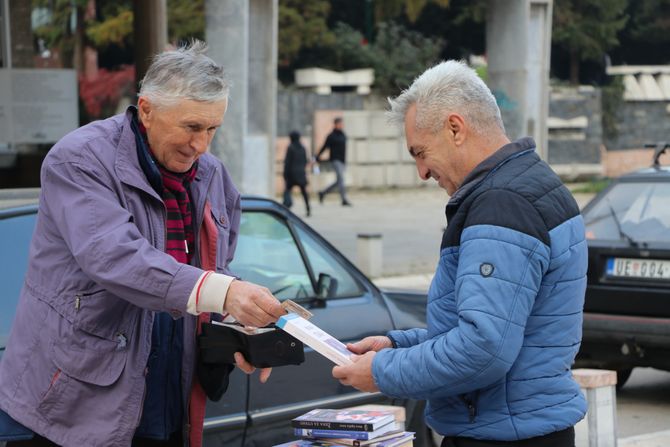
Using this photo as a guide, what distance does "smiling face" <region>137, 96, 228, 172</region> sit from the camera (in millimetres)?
3182

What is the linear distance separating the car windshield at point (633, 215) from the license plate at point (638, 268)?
15cm

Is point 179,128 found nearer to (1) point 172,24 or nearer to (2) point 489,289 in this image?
(2) point 489,289

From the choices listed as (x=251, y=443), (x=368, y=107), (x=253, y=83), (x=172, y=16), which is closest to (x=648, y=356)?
(x=251, y=443)

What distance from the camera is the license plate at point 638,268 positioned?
24.3ft

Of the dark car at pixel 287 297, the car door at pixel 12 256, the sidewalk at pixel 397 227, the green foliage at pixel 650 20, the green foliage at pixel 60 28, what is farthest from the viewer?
the green foliage at pixel 650 20

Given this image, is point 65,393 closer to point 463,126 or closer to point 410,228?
point 463,126

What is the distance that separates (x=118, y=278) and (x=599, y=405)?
329cm

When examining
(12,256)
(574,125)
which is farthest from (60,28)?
(12,256)

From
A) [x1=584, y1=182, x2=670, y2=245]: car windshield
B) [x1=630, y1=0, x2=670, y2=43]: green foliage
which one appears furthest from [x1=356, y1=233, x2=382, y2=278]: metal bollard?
[x1=630, y1=0, x2=670, y2=43]: green foliage

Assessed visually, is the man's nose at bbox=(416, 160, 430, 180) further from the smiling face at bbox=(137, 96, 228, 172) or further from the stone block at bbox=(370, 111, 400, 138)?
the stone block at bbox=(370, 111, 400, 138)

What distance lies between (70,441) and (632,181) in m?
5.89

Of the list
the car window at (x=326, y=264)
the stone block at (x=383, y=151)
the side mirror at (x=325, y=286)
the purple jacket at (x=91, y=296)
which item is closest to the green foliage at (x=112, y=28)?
the stone block at (x=383, y=151)

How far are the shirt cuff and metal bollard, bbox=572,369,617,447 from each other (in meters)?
→ 2.89

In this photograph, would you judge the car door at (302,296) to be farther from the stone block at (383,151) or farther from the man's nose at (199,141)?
the stone block at (383,151)
